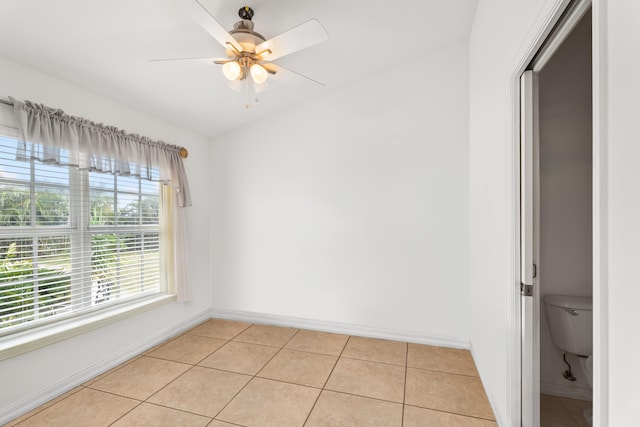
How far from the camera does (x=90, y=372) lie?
2.23 m

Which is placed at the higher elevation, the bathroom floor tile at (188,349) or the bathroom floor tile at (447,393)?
the bathroom floor tile at (188,349)

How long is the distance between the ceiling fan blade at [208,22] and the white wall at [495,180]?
4.67 ft

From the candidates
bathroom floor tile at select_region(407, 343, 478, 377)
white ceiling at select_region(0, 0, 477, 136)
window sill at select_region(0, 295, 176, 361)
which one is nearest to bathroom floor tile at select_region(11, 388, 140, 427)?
window sill at select_region(0, 295, 176, 361)

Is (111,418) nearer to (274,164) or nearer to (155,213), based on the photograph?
(155,213)

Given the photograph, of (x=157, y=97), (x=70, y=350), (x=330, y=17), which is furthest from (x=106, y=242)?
(x=330, y=17)

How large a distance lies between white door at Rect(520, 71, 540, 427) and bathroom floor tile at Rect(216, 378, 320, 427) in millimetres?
1266

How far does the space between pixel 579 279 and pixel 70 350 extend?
3.67m

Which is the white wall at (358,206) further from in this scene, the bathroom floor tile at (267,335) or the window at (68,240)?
the window at (68,240)

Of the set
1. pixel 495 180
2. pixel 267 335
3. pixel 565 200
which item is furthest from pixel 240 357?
pixel 565 200

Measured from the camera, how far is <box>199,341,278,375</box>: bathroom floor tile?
2.41 m

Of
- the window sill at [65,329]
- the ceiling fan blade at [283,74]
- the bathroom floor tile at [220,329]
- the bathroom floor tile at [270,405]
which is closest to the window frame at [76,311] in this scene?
the window sill at [65,329]

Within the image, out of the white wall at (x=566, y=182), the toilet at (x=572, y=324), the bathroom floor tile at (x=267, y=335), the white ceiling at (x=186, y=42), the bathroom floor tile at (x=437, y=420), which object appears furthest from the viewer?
the bathroom floor tile at (x=267, y=335)

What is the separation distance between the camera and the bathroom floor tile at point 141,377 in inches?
82.6
